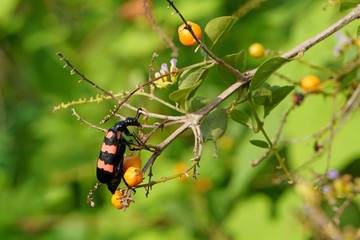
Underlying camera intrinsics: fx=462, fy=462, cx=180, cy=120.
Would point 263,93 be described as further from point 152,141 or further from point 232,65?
point 152,141

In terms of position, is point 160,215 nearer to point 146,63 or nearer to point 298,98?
point 146,63

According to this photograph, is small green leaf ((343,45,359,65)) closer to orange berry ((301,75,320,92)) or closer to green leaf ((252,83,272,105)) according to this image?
orange berry ((301,75,320,92))

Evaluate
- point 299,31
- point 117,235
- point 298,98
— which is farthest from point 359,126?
point 117,235

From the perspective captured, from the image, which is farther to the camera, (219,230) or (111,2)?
(111,2)

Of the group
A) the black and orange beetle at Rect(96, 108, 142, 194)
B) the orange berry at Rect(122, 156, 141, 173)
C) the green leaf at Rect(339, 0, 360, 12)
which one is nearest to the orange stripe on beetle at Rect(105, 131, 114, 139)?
the black and orange beetle at Rect(96, 108, 142, 194)

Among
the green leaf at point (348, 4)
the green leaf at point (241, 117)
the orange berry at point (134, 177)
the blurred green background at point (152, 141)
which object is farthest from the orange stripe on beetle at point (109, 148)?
the blurred green background at point (152, 141)
